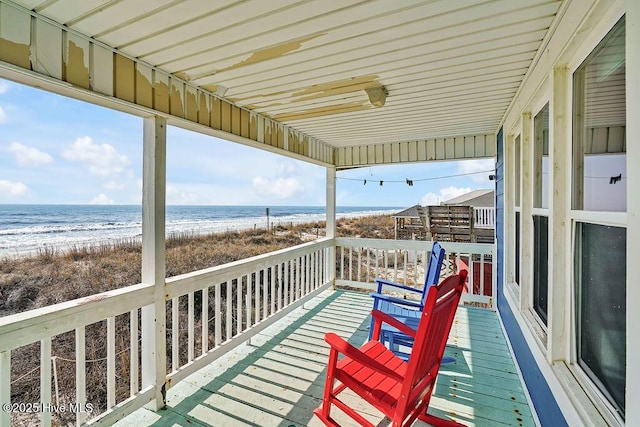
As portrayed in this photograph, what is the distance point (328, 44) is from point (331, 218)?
337 centimetres

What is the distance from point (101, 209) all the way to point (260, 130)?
78.4 feet

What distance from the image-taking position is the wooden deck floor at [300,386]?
1.96 m

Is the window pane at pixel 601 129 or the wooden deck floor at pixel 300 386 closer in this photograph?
the window pane at pixel 601 129

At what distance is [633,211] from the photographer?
0.81 m

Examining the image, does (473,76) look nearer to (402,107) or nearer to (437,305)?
(402,107)

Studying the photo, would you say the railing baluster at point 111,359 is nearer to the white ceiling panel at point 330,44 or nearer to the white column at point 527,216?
the white ceiling panel at point 330,44

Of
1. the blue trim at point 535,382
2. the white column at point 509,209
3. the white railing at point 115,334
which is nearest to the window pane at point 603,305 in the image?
the blue trim at point 535,382

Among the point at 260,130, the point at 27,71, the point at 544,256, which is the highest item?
the point at 260,130

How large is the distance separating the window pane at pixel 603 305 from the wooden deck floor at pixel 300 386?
111cm

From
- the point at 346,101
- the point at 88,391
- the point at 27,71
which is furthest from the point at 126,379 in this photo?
the point at 346,101

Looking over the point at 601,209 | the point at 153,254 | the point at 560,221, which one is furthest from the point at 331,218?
the point at 601,209

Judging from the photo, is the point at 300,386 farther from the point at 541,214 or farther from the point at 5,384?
the point at 541,214

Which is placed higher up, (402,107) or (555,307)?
(402,107)

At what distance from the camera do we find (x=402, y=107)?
9.60ft
